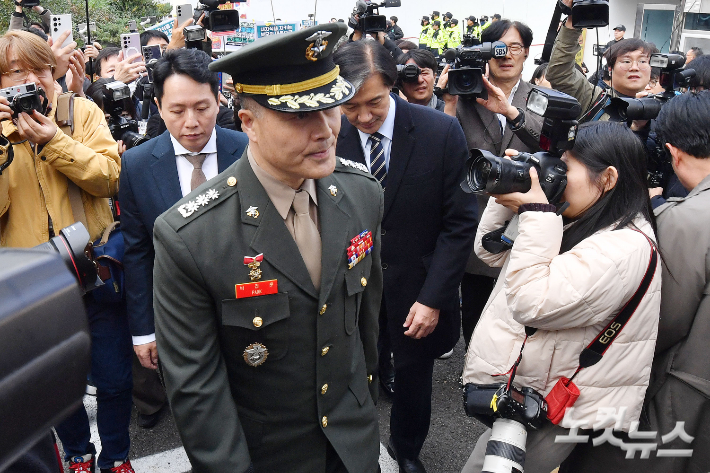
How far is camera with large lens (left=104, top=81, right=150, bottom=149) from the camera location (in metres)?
3.29

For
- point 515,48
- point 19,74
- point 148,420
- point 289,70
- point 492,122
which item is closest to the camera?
point 289,70

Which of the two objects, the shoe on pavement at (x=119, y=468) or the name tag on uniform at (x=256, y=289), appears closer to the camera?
the name tag on uniform at (x=256, y=289)

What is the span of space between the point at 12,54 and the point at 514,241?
2.46 m

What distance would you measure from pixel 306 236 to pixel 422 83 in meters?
3.32

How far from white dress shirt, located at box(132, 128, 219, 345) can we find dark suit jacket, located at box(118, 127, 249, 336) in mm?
27

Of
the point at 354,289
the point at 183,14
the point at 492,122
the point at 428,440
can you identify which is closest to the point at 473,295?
the point at 428,440

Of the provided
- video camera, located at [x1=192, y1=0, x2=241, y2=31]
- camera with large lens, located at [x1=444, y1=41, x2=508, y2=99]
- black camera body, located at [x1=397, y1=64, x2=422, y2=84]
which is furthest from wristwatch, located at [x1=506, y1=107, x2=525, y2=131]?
video camera, located at [x1=192, y1=0, x2=241, y2=31]

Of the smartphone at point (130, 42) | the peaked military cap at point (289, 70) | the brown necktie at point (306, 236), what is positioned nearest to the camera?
the peaked military cap at point (289, 70)

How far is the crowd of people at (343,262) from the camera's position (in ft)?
5.58

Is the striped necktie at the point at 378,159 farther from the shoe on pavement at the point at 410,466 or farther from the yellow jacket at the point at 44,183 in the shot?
the shoe on pavement at the point at 410,466

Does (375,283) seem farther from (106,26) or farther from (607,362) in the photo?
(106,26)

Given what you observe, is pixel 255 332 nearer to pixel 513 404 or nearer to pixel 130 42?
pixel 513 404

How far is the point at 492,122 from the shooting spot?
11.6ft

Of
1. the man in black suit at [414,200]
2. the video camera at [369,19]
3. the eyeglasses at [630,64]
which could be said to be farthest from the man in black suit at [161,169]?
the eyeglasses at [630,64]
